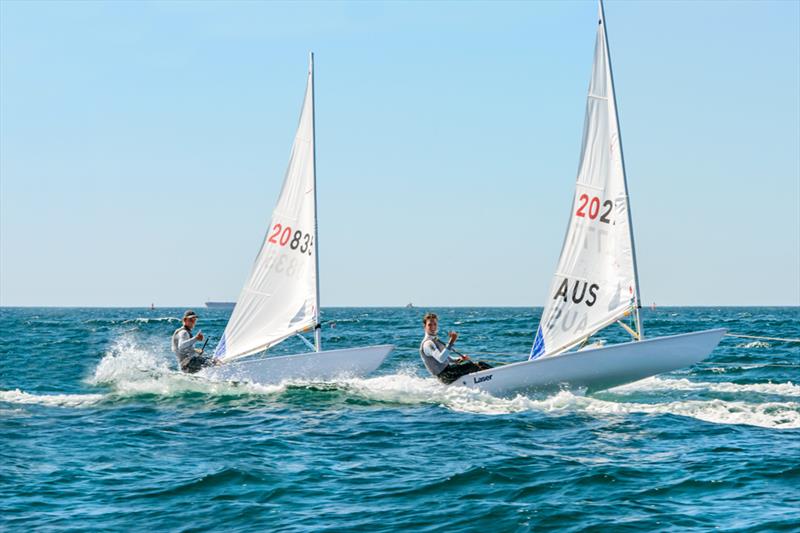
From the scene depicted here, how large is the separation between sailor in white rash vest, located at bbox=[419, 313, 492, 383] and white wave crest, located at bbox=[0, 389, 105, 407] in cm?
730

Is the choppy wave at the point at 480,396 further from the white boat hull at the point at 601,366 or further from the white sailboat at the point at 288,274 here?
the white sailboat at the point at 288,274

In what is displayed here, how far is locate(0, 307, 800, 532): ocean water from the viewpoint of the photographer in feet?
32.0

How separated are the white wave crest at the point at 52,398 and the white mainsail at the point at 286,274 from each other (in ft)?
12.5

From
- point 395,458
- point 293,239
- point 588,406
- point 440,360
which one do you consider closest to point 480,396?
point 440,360

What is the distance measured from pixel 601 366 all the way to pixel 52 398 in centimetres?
1195

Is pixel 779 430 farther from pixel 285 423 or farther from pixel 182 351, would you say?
pixel 182 351

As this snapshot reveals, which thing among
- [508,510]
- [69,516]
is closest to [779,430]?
[508,510]

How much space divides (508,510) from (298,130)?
48.9 feet

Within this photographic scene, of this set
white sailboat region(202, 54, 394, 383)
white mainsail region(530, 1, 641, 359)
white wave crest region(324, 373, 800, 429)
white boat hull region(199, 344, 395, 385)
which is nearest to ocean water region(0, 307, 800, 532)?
white wave crest region(324, 373, 800, 429)

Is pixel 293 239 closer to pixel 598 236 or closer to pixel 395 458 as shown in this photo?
pixel 598 236

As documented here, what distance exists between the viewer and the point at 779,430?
47.6ft

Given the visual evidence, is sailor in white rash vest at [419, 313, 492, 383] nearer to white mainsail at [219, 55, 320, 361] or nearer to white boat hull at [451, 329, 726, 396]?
white boat hull at [451, 329, 726, 396]

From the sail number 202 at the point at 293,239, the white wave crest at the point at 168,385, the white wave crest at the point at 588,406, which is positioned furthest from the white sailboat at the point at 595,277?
the sail number 202 at the point at 293,239

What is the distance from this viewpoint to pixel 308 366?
810 inches
